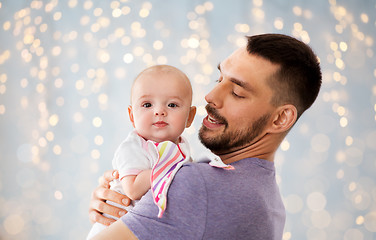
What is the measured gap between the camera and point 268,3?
285 cm

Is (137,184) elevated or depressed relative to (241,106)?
depressed

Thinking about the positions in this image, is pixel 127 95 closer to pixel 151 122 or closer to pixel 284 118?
pixel 151 122

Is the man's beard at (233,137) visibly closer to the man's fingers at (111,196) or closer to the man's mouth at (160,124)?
the man's mouth at (160,124)

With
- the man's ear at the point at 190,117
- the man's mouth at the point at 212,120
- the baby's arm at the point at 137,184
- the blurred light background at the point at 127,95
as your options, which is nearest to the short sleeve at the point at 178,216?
the baby's arm at the point at 137,184

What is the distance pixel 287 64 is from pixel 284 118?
18 cm

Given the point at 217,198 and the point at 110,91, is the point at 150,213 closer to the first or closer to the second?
the point at 217,198

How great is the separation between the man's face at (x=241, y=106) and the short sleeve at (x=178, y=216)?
0.33 metres

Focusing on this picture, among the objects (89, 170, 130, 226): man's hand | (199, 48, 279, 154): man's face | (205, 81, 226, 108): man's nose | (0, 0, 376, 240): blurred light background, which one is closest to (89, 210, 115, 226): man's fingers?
(89, 170, 130, 226): man's hand

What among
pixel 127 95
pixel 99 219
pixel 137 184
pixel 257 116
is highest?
pixel 127 95

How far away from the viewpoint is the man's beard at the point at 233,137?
1294 millimetres

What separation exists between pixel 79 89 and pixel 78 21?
1.70ft

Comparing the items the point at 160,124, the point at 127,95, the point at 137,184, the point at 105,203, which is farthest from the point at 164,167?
the point at 127,95

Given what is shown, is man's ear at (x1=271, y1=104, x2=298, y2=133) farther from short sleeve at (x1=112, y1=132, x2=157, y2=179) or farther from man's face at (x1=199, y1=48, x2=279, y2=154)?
short sleeve at (x1=112, y1=132, x2=157, y2=179)

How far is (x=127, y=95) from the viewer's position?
2.90 meters
